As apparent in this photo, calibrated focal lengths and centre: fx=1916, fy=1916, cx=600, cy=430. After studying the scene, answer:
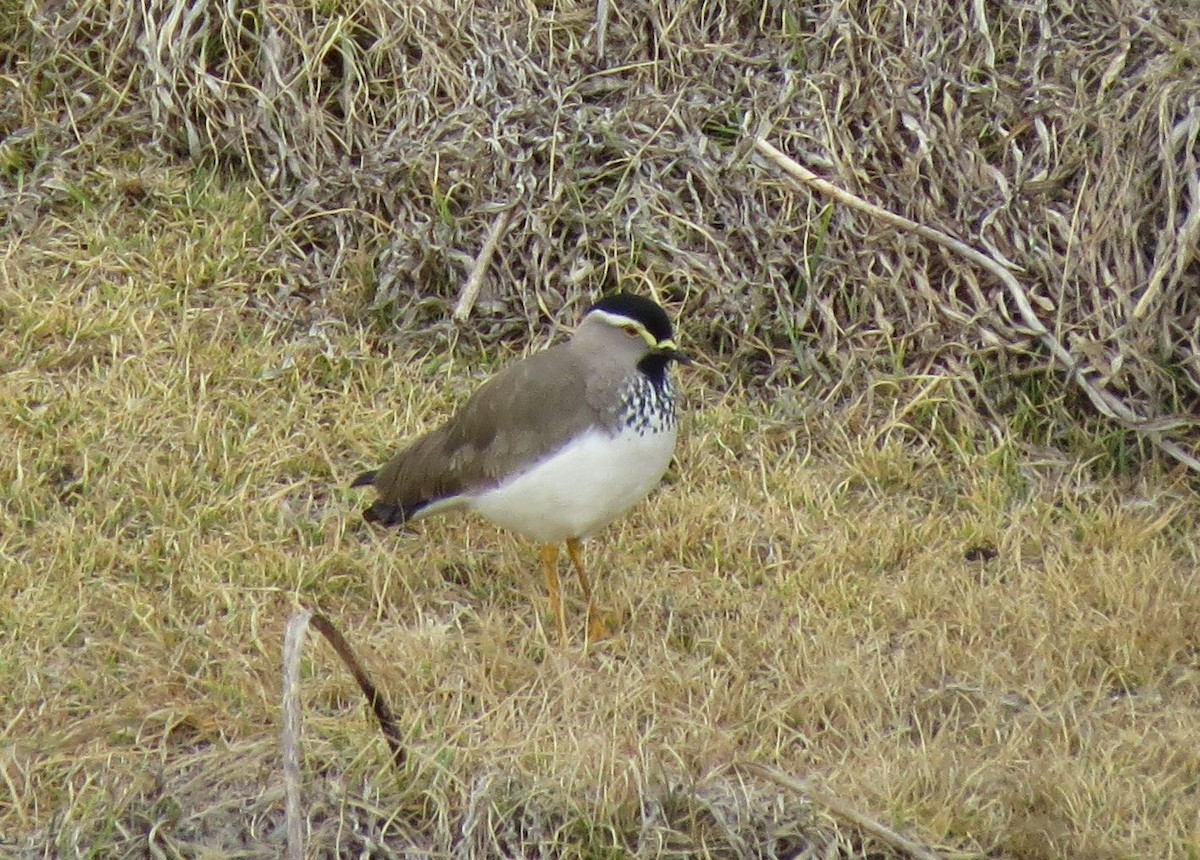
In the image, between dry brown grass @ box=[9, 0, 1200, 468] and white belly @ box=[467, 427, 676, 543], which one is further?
dry brown grass @ box=[9, 0, 1200, 468]

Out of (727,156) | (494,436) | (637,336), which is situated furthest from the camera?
(727,156)

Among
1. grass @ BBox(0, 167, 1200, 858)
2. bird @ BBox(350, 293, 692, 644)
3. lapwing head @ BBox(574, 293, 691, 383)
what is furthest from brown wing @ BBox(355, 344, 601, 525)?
grass @ BBox(0, 167, 1200, 858)

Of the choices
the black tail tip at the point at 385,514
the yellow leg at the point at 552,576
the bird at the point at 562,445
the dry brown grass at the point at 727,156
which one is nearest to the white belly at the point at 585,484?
the bird at the point at 562,445

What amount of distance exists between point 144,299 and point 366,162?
0.89 metres

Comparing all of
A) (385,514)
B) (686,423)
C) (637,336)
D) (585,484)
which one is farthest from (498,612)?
(686,423)

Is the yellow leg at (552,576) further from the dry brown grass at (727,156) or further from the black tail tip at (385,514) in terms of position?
the dry brown grass at (727,156)

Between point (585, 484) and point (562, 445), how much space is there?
5.1 inches

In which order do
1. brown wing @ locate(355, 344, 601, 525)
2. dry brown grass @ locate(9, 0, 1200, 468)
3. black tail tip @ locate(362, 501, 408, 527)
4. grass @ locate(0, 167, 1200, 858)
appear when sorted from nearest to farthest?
grass @ locate(0, 167, 1200, 858)
brown wing @ locate(355, 344, 601, 525)
black tail tip @ locate(362, 501, 408, 527)
dry brown grass @ locate(9, 0, 1200, 468)

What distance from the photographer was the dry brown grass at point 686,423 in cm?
444

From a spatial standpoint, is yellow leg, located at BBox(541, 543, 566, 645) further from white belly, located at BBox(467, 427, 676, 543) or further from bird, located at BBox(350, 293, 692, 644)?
white belly, located at BBox(467, 427, 676, 543)

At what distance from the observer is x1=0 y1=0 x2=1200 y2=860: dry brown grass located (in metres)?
4.44

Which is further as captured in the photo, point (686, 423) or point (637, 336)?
point (686, 423)

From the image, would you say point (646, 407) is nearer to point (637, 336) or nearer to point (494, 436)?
point (637, 336)

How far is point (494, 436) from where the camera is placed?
511 centimetres
